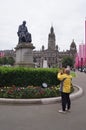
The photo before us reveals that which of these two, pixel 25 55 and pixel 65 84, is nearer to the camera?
pixel 65 84

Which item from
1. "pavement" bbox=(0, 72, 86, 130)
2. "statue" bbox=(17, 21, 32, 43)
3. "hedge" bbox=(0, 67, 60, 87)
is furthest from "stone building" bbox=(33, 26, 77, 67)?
"pavement" bbox=(0, 72, 86, 130)

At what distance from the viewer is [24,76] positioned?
591 inches

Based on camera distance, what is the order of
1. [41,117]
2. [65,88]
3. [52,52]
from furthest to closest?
[52,52]
[65,88]
[41,117]

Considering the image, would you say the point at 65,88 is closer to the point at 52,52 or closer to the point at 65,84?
the point at 65,84

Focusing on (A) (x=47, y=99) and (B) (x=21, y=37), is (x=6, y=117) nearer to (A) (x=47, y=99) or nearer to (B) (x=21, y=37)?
(A) (x=47, y=99)

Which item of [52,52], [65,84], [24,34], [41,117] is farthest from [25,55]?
[52,52]

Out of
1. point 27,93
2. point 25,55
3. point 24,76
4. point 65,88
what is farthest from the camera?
point 25,55

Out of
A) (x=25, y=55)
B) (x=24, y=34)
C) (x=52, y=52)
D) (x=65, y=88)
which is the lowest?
(x=65, y=88)

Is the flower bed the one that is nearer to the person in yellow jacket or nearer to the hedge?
the hedge

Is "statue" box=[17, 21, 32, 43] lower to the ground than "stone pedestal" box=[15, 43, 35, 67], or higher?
higher

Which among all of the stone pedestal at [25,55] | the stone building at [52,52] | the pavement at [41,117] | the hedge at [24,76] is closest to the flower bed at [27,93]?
the pavement at [41,117]

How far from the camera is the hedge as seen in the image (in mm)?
14595

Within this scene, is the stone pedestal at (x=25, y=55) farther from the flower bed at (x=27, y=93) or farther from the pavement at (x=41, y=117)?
A: the pavement at (x=41, y=117)

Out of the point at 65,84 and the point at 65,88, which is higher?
the point at 65,84
